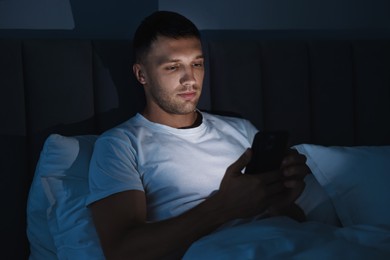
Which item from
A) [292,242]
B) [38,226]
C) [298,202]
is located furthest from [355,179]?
[38,226]

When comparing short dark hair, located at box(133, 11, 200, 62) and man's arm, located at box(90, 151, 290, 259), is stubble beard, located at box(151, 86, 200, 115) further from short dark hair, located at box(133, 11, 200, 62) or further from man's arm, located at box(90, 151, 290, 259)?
man's arm, located at box(90, 151, 290, 259)

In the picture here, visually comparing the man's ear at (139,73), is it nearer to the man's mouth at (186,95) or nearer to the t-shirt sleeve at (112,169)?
the man's mouth at (186,95)

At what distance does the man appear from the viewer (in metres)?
1.10

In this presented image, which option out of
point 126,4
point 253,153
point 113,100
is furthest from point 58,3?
point 253,153

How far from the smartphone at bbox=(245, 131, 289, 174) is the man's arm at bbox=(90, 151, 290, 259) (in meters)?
0.02

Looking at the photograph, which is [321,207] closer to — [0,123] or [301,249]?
[301,249]

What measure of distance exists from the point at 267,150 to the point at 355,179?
1.06ft

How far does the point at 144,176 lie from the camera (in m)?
1.26

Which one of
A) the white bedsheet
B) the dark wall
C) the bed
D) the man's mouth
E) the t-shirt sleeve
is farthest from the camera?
the dark wall

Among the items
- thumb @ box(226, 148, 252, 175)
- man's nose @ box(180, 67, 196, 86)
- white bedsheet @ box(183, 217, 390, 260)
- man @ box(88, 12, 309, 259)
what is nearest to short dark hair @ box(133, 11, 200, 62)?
man @ box(88, 12, 309, 259)

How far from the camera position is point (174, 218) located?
114 cm

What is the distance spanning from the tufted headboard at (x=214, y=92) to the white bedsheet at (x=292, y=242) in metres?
0.67

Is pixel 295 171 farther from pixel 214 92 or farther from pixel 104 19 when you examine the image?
pixel 104 19

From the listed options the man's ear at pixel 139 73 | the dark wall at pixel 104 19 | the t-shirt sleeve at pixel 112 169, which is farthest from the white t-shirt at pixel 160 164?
the dark wall at pixel 104 19
